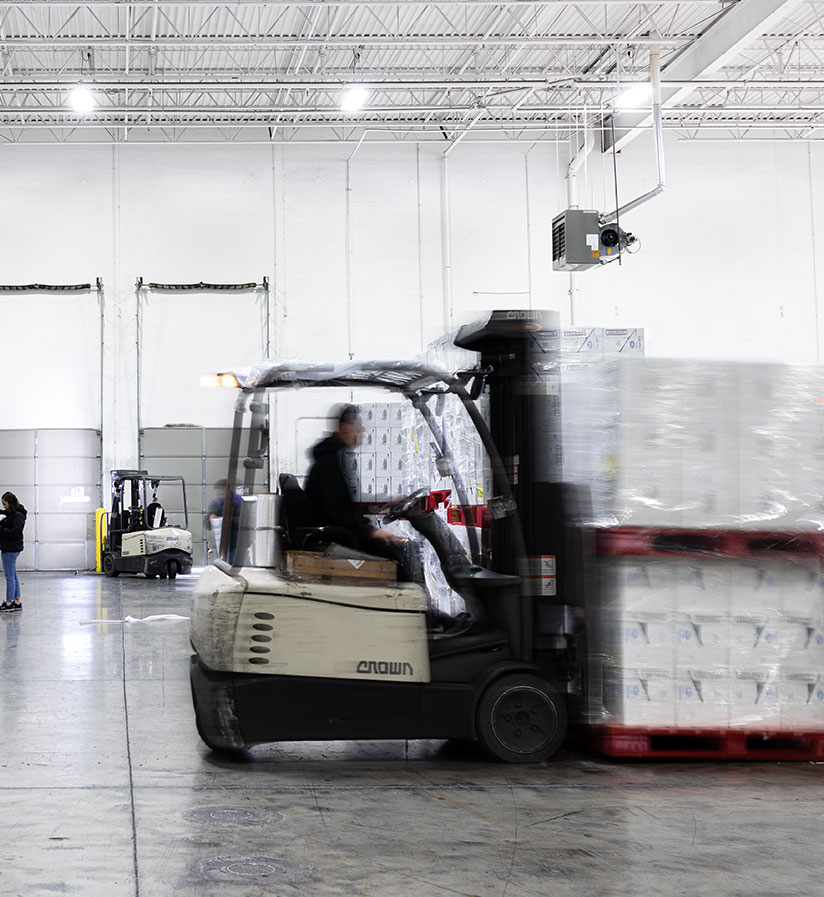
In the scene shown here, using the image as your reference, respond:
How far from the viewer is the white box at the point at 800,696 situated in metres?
5.11

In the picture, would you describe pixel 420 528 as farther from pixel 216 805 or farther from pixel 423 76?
pixel 423 76

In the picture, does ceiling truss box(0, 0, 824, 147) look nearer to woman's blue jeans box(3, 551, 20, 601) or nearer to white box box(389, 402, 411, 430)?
white box box(389, 402, 411, 430)

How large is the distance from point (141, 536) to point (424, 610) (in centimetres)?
1389

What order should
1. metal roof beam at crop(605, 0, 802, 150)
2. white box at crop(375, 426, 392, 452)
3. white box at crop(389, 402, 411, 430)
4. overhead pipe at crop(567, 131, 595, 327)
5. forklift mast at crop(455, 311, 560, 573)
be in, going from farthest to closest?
overhead pipe at crop(567, 131, 595, 327) → white box at crop(375, 426, 392, 452) → white box at crop(389, 402, 411, 430) → metal roof beam at crop(605, 0, 802, 150) → forklift mast at crop(455, 311, 560, 573)

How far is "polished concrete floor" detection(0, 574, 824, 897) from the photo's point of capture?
142 inches

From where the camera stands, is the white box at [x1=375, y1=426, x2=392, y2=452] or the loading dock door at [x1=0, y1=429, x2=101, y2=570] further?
the loading dock door at [x1=0, y1=429, x2=101, y2=570]

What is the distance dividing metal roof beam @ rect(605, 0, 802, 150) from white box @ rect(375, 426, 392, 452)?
A: 6771mm

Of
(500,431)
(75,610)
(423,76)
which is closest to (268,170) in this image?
(423,76)

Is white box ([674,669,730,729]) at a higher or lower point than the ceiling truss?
lower

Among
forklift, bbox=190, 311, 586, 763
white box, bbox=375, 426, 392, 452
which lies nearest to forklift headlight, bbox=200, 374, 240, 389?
forklift, bbox=190, 311, 586, 763

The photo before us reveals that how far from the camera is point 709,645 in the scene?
5086mm

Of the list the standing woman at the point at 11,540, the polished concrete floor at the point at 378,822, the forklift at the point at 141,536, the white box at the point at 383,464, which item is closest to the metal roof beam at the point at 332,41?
the white box at the point at 383,464

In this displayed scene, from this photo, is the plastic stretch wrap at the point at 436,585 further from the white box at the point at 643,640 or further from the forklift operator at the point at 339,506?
the white box at the point at 643,640

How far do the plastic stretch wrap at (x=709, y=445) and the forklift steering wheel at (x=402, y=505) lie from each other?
0.88 meters
